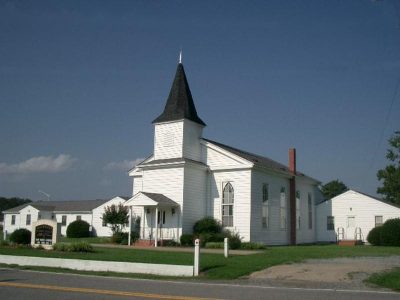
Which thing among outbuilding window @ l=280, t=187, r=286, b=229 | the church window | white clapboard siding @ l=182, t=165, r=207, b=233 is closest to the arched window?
white clapboard siding @ l=182, t=165, r=207, b=233

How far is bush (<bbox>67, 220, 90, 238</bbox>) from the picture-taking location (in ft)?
179

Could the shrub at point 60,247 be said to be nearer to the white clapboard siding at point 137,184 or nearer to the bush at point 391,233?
the white clapboard siding at point 137,184

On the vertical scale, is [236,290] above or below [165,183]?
A: below

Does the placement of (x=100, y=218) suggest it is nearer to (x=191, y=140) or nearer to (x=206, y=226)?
Answer: (x=191, y=140)

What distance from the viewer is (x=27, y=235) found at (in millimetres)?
28797

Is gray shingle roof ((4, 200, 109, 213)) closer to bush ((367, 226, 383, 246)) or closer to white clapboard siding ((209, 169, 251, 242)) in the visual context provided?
white clapboard siding ((209, 169, 251, 242))

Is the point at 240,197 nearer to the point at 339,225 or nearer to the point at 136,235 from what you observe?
the point at 136,235

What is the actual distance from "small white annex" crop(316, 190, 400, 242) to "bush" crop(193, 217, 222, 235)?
1523cm

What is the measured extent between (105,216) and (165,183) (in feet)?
46.6

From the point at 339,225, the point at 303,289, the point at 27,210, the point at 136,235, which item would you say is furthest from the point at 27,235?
the point at 27,210

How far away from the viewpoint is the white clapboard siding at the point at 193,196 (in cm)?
3409

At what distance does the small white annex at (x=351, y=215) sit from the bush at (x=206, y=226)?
1523 centimetres

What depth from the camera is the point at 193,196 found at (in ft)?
115

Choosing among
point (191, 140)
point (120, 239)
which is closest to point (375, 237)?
point (191, 140)
